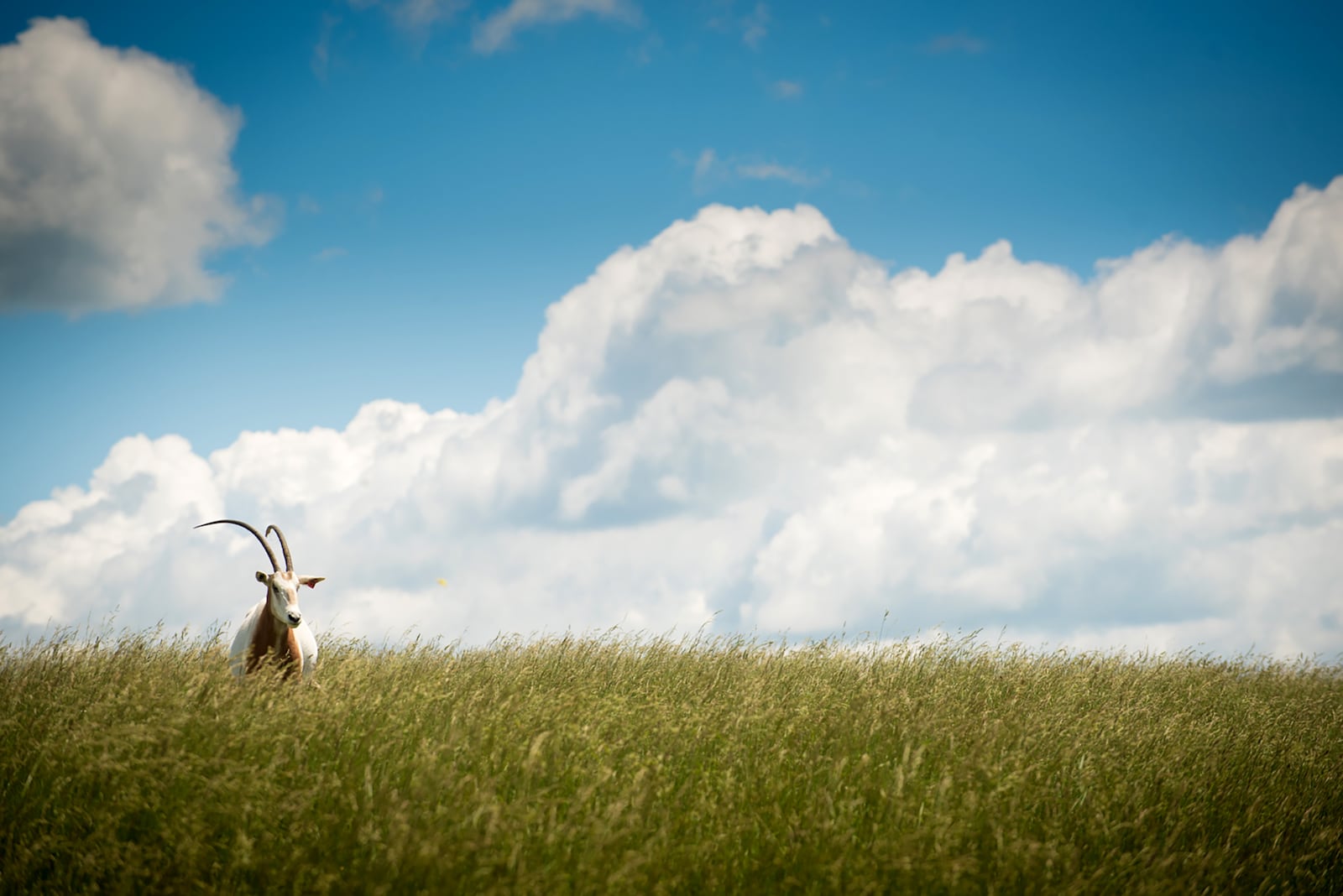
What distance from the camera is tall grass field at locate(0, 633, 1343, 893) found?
5066mm

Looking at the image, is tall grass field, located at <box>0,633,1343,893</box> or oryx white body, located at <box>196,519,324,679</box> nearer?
tall grass field, located at <box>0,633,1343,893</box>

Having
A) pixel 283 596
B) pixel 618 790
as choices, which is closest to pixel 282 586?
pixel 283 596

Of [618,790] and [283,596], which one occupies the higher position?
[283,596]

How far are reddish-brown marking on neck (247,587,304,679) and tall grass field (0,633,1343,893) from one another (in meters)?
0.39

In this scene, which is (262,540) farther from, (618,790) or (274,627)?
(618,790)

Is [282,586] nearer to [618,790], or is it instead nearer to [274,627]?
[274,627]

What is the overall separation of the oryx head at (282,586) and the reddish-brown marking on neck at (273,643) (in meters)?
0.09

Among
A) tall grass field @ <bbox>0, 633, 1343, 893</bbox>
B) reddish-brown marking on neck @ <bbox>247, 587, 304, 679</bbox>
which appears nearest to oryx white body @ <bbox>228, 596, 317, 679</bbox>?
reddish-brown marking on neck @ <bbox>247, 587, 304, 679</bbox>

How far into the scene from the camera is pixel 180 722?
20.4ft

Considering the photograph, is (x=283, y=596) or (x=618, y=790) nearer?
(x=618, y=790)

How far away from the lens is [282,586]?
27.1 feet

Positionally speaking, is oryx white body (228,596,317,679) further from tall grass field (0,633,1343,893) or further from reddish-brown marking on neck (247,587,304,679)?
tall grass field (0,633,1343,893)

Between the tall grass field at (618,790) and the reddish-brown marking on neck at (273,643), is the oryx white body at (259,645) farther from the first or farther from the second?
the tall grass field at (618,790)

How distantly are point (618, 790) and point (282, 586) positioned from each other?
4289mm
